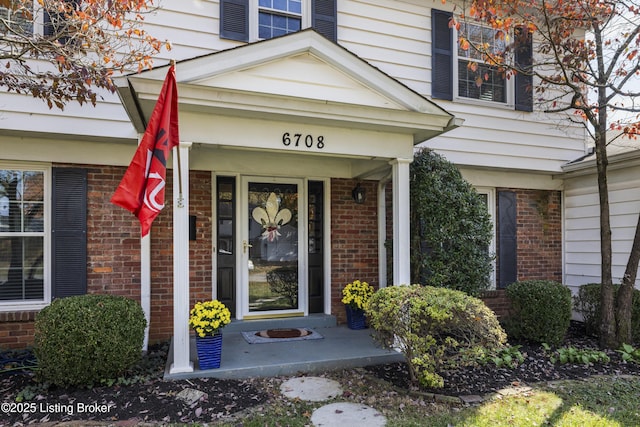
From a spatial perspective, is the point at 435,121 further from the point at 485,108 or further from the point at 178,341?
the point at 178,341

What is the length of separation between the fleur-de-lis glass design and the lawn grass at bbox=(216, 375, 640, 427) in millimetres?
2567

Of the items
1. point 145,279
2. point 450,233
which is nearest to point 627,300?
point 450,233

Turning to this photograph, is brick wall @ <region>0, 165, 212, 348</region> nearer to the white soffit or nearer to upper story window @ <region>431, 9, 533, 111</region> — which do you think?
the white soffit

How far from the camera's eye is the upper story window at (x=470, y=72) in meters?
6.41

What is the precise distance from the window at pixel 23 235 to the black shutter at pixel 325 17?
3.97 m

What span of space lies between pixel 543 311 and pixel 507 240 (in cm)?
177

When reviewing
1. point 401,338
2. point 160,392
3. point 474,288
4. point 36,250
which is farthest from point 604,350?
point 36,250

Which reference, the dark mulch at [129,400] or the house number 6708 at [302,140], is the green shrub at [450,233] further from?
the dark mulch at [129,400]

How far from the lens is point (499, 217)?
7.01 m

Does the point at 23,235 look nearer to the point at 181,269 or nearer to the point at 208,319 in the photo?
the point at 181,269

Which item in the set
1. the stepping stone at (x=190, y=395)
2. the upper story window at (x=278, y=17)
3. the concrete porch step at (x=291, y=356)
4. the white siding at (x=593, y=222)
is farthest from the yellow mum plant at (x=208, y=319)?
the white siding at (x=593, y=222)

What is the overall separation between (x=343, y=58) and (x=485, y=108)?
10.5 ft

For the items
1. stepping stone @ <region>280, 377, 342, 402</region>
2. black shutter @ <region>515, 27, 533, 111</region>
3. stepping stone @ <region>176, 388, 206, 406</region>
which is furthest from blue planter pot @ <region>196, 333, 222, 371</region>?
black shutter @ <region>515, 27, 533, 111</region>

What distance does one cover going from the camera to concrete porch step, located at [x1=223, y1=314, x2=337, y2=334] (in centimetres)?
559
